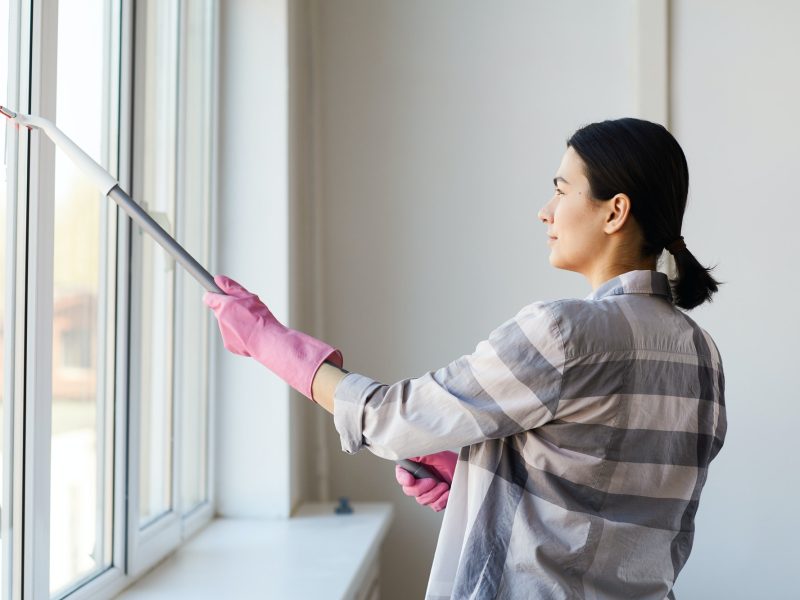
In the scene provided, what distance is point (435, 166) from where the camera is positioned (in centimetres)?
235

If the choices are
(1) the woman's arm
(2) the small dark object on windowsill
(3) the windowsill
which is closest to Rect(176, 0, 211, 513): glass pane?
(3) the windowsill

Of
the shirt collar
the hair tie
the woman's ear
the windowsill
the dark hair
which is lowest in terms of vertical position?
the windowsill

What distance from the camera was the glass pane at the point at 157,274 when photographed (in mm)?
1678

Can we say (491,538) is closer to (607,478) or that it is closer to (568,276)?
(607,478)

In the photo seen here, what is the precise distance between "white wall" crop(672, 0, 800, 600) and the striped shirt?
4.06 feet

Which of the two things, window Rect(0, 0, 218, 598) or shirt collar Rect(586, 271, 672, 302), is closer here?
shirt collar Rect(586, 271, 672, 302)

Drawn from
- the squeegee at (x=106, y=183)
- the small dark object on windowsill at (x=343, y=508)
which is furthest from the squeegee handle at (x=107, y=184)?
the small dark object on windowsill at (x=343, y=508)

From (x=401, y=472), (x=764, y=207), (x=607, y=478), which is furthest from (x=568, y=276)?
(x=607, y=478)

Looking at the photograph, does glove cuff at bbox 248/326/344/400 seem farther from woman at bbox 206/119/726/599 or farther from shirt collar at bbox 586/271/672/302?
shirt collar at bbox 586/271/672/302

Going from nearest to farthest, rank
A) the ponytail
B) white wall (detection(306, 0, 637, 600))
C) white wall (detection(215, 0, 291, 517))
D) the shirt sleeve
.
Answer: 1. the shirt sleeve
2. the ponytail
3. white wall (detection(215, 0, 291, 517))
4. white wall (detection(306, 0, 637, 600))

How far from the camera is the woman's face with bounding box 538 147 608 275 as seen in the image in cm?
109

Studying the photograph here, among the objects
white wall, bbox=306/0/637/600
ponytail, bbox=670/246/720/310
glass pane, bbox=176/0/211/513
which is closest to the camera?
ponytail, bbox=670/246/720/310

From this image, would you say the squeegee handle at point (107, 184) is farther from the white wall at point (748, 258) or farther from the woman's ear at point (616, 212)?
the white wall at point (748, 258)

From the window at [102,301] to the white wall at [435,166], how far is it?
1.39 ft
